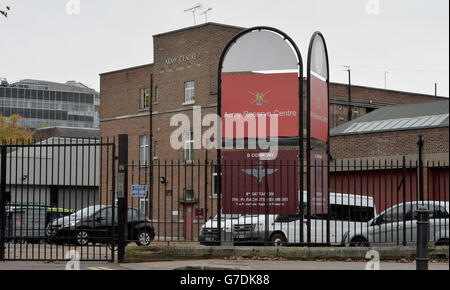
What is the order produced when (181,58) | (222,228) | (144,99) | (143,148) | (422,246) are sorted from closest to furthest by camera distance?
(422,246)
(222,228)
(181,58)
(143,148)
(144,99)

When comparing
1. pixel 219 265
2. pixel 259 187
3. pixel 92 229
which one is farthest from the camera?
pixel 259 187

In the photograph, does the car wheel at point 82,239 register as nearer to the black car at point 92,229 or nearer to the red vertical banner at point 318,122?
the black car at point 92,229

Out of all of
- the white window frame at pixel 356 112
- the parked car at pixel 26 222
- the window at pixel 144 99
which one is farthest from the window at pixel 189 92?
the parked car at pixel 26 222

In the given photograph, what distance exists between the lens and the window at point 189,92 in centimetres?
4525

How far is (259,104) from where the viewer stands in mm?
16406

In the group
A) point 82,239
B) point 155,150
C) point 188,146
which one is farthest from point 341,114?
point 82,239

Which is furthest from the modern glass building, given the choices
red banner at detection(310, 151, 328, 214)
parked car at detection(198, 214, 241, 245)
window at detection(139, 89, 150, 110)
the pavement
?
the pavement

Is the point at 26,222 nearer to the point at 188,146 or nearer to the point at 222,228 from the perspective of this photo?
the point at 222,228

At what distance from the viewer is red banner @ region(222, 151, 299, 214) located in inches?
631

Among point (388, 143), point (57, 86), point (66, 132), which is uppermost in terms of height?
point (57, 86)

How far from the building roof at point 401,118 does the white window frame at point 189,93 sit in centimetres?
884

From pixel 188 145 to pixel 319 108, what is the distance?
28.4 m
